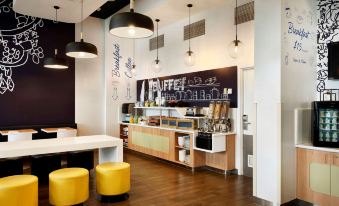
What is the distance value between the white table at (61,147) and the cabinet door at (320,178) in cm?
295

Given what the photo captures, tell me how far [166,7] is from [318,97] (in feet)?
12.3

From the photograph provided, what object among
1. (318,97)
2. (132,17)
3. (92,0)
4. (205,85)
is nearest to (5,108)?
(92,0)

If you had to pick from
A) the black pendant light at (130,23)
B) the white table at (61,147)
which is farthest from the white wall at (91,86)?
the black pendant light at (130,23)

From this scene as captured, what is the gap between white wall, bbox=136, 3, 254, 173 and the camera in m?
5.37

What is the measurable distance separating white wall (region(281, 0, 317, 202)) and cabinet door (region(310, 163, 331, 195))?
25cm

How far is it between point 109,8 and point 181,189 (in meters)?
5.66

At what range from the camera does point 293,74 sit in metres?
3.82

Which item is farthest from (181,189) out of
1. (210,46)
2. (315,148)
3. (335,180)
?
(210,46)

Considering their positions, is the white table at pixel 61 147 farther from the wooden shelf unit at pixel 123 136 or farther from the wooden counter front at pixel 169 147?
the wooden shelf unit at pixel 123 136

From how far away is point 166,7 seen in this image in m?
5.99

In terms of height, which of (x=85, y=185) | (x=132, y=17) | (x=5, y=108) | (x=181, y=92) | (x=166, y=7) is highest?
(x=166, y=7)

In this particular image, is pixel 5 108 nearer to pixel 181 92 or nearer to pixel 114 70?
pixel 114 70

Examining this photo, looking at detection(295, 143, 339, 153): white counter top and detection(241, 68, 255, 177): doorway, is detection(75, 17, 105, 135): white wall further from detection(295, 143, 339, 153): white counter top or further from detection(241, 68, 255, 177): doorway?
detection(295, 143, 339, 153): white counter top

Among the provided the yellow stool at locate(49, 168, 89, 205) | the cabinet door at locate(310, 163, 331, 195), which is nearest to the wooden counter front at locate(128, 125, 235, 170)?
the cabinet door at locate(310, 163, 331, 195)
